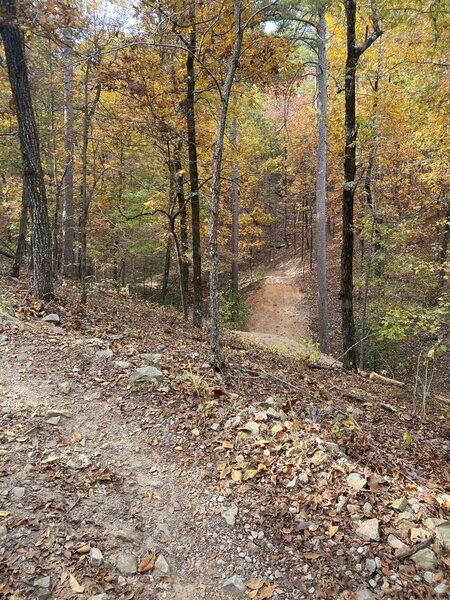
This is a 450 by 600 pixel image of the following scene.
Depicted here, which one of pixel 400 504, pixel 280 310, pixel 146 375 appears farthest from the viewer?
pixel 280 310

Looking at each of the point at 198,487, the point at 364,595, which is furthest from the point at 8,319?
the point at 364,595

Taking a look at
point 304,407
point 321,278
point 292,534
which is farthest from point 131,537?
point 321,278

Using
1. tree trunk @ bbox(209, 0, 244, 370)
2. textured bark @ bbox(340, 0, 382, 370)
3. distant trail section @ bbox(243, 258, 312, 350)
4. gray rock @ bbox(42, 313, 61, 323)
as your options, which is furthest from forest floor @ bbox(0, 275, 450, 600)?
distant trail section @ bbox(243, 258, 312, 350)

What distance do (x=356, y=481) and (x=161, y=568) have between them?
1889mm

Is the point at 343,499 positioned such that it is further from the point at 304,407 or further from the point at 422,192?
the point at 422,192

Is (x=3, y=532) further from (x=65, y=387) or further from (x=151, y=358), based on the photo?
(x=151, y=358)

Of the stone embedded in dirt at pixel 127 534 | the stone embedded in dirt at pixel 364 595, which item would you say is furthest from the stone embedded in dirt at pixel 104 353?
the stone embedded in dirt at pixel 364 595

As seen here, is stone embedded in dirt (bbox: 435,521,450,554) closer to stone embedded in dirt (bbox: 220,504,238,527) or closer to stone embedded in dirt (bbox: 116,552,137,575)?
stone embedded in dirt (bbox: 220,504,238,527)

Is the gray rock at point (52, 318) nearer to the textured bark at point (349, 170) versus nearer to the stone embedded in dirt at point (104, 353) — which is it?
the stone embedded in dirt at point (104, 353)

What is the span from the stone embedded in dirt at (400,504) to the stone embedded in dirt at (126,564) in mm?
2230

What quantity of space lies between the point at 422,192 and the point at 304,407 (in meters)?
18.7

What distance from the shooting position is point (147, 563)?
9.39 ft

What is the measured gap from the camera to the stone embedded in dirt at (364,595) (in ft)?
8.80

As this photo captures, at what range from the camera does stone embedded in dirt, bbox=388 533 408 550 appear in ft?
9.84
